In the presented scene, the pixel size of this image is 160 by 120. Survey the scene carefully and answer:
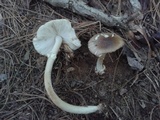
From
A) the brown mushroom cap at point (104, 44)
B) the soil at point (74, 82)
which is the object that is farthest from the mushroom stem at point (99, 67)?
the brown mushroom cap at point (104, 44)

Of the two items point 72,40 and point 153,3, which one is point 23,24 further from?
point 153,3

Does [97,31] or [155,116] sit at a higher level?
[97,31]

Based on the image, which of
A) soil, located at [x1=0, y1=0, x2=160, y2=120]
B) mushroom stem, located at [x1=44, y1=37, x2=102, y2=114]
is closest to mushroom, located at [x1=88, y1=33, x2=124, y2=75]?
soil, located at [x1=0, y1=0, x2=160, y2=120]

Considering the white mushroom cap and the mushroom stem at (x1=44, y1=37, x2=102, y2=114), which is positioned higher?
the white mushroom cap

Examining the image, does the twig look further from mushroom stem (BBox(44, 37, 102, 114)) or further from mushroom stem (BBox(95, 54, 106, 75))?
mushroom stem (BBox(44, 37, 102, 114))

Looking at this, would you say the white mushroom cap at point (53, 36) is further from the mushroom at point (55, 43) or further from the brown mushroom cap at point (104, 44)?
the brown mushroom cap at point (104, 44)

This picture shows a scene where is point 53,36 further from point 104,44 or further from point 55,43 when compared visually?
point 104,44

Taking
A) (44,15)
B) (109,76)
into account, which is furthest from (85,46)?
(44,15)
